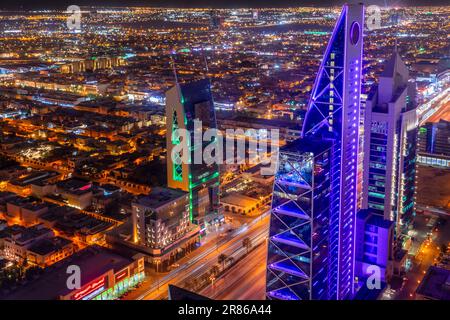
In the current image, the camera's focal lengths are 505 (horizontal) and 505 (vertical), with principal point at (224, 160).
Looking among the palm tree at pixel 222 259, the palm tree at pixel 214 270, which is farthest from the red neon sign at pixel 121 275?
the palm tree at pixel 222 259

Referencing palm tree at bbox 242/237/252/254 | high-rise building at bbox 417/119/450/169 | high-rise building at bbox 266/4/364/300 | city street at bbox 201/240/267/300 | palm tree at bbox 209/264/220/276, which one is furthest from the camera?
high-rise building at bbox 417/119/450/169

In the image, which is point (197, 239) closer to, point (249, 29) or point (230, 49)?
point (230, 49)

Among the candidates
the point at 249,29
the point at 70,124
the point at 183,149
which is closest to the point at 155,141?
the point at 70,124


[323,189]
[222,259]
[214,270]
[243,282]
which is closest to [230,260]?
[222,259]

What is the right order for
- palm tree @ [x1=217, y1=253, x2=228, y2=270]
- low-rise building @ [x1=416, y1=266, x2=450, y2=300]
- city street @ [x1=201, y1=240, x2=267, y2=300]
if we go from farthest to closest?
palm tree @ [x1=217, y1=253, x2=228, y2=270], city street @ [x1=201, y1=240, x2=267, y2=300], low-rise building @ [x1=416, y1=266, x2=450, y2=300]

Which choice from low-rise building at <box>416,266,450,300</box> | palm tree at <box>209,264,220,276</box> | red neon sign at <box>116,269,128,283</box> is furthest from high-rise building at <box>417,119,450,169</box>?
red neon sign at <box>116,269,128,283</box>

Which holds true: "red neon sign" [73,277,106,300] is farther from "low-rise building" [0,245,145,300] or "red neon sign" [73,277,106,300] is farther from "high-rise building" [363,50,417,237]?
"high-rise building" [363,50,417,237]
